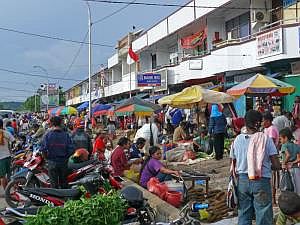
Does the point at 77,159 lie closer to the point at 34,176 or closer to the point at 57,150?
the point at 34,176

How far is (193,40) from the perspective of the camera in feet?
110

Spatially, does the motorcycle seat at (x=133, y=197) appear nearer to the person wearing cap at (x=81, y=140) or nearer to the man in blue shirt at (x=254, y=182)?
the man in blue shirt at (x=254, y=182)

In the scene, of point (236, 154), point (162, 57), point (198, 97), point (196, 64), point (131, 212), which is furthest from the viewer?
point (162, 57)

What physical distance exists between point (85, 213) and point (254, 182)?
202cm

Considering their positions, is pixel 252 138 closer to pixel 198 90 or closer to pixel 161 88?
pixel 198 90

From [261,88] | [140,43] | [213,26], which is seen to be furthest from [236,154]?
[140,43]

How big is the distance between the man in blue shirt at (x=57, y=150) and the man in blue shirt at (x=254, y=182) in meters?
4.16

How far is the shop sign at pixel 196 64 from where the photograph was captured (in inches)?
1141

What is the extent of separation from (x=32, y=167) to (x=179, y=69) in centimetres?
2358

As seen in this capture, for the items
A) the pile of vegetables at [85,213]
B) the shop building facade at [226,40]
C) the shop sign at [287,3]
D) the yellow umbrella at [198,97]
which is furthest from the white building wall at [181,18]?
the pile of vegetables at [85,213]

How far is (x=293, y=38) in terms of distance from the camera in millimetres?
19703

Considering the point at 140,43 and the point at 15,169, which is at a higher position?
the point at 140,43

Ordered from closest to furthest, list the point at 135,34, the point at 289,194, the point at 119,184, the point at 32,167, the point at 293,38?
1. the point at 289,194
2. the point at 119,184
3. the point at 32,167
4. the point at 293,38
5. the point at 135,34

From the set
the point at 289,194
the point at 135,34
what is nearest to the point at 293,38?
the point at 289,194
